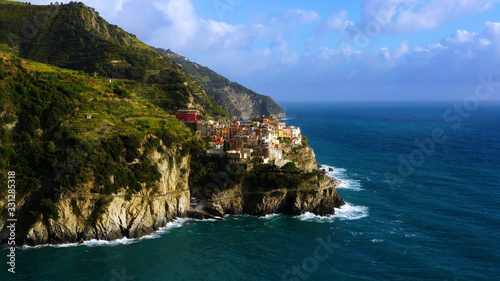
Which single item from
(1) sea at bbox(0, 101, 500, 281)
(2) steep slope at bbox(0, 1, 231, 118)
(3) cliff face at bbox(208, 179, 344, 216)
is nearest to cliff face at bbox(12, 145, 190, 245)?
(1) sea at bbox(0, 101, 500, 281)

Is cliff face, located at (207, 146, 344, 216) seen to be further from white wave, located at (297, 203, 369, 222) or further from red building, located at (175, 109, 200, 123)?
red building, located at (175, 109, 200, 123)

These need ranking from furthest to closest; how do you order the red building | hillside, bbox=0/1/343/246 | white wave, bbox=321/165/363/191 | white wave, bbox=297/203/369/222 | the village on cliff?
the red building
white wave, bbox=321/165/363/191
the village on cliff
white wave, bbox=297/203/369/222
hillside, bbox=0/1/343/246

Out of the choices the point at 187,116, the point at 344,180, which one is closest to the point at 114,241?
the point at 187,116

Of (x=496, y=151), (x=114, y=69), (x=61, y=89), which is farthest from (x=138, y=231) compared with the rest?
(x=496, y=151)

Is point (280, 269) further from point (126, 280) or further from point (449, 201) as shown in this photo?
point (449, 201)

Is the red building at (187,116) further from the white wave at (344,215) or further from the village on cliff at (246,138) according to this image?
the white wave at (344,215)

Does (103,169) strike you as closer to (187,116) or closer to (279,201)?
(279,201)

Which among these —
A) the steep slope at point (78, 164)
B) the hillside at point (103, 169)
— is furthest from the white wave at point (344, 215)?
the steep slope at point (78, 164)
